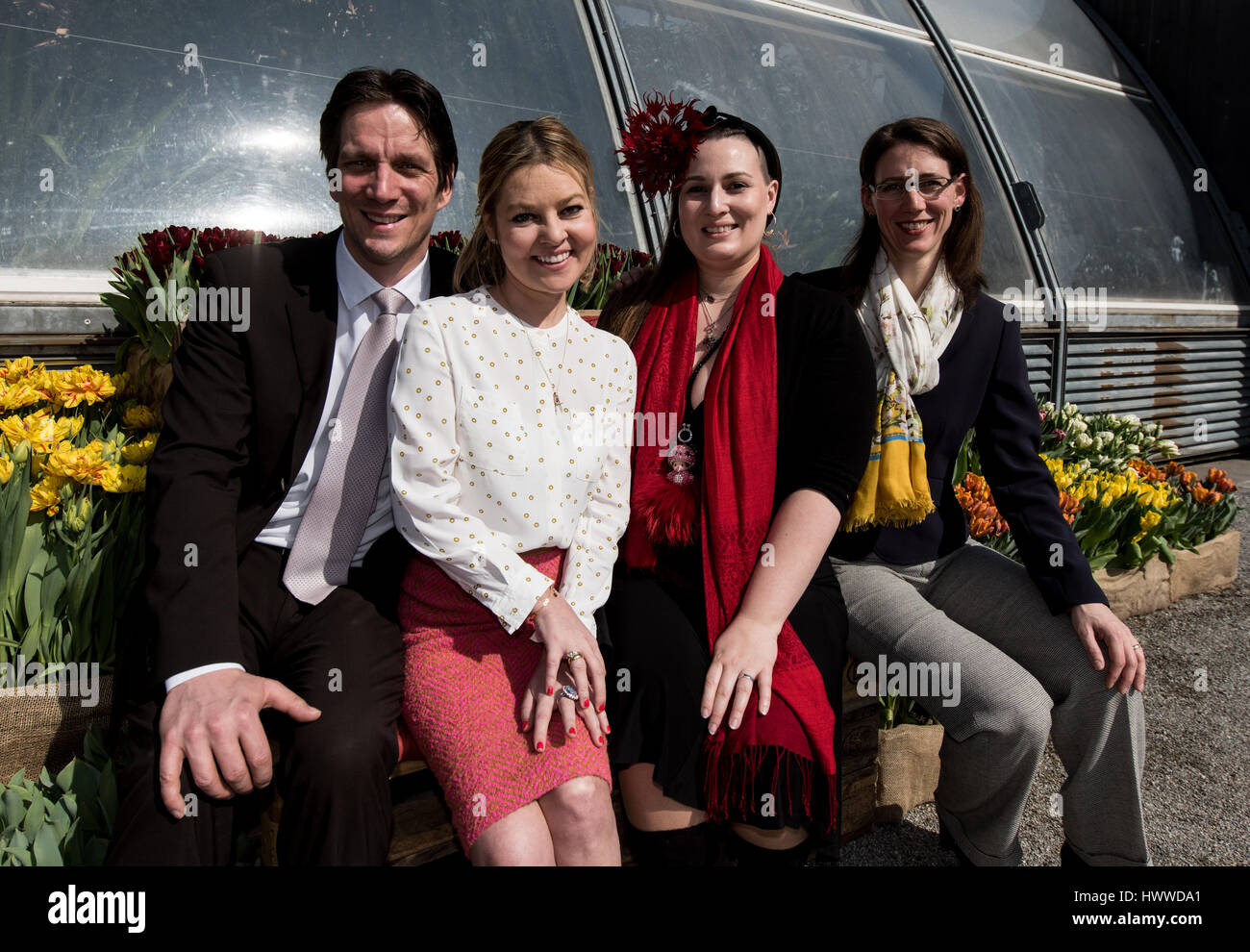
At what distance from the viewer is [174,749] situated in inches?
59.2

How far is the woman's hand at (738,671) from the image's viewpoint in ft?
5.88

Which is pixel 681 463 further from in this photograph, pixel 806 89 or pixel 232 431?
pixel 806 89

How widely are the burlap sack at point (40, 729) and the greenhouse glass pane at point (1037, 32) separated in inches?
288

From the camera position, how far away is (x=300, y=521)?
6.38 ft

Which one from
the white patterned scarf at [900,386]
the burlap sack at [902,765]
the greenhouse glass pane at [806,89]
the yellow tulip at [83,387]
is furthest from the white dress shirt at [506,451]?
the greenhouse glass pane at [806,89]

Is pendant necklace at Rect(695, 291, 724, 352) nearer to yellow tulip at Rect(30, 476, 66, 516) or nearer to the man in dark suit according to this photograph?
the man in dark suit

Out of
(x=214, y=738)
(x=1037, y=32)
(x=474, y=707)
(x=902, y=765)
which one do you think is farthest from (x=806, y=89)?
Answer: (x=214, y=738)

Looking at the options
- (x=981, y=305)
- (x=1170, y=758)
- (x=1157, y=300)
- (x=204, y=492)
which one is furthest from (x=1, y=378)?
(x=1157, y=300)

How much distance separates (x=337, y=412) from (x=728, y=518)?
0.96 metres

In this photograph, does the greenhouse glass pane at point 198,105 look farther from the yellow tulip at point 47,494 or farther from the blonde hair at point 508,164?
the blonde hair at point 508,164

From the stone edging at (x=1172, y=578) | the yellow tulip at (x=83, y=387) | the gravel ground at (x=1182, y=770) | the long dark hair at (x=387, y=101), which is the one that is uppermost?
the long dark hair at (x=387, y=101)

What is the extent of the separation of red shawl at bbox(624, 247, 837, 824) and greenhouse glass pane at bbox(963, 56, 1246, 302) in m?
5.13

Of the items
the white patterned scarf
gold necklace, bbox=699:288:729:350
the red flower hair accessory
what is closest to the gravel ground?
the white patterned scarf
